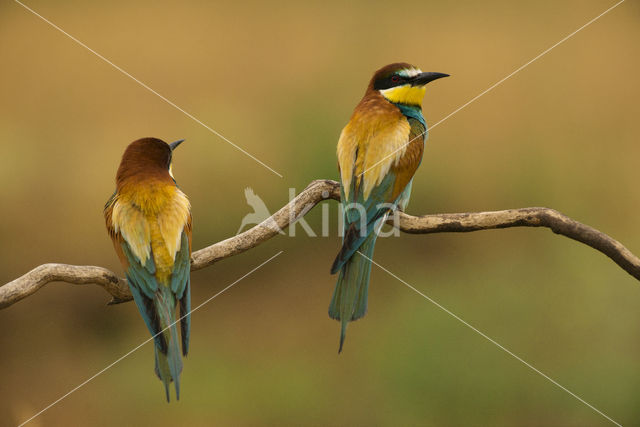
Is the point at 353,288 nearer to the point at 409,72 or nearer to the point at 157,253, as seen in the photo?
the point at 157,253

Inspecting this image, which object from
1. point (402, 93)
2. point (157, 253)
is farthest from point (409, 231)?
point (157, 253)

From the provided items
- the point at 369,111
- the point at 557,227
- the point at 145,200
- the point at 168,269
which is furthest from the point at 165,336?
the point at 557,227

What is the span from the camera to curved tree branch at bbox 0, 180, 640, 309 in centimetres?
139

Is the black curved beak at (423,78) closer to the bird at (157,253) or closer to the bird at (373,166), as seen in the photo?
the bird at (373,166)

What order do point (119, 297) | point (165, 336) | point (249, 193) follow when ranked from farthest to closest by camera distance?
1. point (249, 193)
2. point (119, 297)
3. point (165, 336)

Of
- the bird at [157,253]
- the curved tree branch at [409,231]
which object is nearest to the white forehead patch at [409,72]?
the curved tree branch at [409,231]

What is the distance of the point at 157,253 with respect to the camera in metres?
1.41

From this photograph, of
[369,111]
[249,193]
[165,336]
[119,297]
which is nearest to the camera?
[165,336]

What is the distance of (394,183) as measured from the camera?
1.58 metres

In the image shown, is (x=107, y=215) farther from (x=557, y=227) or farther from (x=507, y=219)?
(x=557, y=227)

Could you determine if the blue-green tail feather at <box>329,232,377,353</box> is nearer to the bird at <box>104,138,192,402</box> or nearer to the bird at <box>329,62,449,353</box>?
the bird at <box>329,62,449,353</box>

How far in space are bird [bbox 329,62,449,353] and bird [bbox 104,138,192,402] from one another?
35 centimetres

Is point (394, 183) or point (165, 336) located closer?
point (165, 336)

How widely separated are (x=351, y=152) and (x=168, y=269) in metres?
0.53
